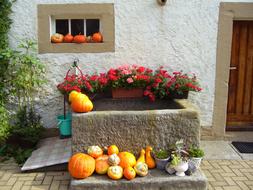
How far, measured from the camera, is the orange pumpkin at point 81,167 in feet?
11.9

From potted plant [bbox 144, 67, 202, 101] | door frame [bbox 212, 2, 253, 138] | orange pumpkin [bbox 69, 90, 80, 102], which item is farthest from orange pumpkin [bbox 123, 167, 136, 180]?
door frame [bbox 212, 2, 253, 138]

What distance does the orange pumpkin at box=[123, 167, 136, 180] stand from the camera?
3635 millimetres

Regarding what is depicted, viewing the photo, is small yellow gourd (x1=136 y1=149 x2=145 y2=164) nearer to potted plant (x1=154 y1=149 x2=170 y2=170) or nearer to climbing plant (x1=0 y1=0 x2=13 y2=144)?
potted plant (x1=154 y1=149 x2=170 y2=170)

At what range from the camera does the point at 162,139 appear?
13.0 feet

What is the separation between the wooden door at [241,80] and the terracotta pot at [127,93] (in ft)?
6.31

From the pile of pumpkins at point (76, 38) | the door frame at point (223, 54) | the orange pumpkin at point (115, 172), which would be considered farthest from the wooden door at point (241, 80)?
the orange pumpkin at point (115, 172)

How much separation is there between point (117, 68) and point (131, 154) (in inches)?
65.2

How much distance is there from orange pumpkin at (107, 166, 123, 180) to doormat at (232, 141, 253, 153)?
2264 mm

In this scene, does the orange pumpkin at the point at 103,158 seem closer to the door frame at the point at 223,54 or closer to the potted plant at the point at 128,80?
the potted plant at the point at 128,80

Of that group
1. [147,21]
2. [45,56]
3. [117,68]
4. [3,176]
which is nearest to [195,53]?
[147,21]

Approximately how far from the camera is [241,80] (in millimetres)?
5652

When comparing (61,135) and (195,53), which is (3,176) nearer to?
(61,135)

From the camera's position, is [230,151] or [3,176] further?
[230,151]

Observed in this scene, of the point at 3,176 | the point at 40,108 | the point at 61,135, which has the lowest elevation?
the point at 3,176
